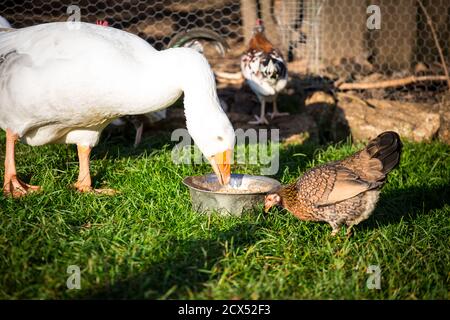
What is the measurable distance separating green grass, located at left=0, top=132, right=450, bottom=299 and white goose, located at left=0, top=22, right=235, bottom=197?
46cm

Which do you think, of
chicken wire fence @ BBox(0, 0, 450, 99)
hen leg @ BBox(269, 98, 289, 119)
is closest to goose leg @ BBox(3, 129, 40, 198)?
hen leg @ BBox(269, 98, 289, 119)

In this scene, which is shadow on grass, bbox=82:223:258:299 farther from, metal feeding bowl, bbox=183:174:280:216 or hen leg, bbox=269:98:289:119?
hen leg, bbox=269:98:289:119

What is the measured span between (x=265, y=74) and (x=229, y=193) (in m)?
2.89

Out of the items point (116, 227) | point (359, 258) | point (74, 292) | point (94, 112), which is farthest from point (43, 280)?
point (359, 258)

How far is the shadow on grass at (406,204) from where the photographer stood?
3.94 m

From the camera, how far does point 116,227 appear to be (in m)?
3.47

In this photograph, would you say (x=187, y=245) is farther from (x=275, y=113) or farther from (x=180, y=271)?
(x=275, y=113)

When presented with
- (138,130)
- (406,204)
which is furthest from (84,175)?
(406,204)

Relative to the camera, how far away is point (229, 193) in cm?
357

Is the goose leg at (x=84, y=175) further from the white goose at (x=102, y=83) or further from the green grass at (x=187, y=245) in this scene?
the white goose at (x=102, y=83)

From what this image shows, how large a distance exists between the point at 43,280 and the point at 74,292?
0.67ft

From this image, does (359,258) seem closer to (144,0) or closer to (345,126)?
(345,126)

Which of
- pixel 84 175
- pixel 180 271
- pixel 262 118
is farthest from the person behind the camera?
pixel 262 118

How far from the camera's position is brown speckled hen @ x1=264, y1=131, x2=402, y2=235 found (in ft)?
11.4
